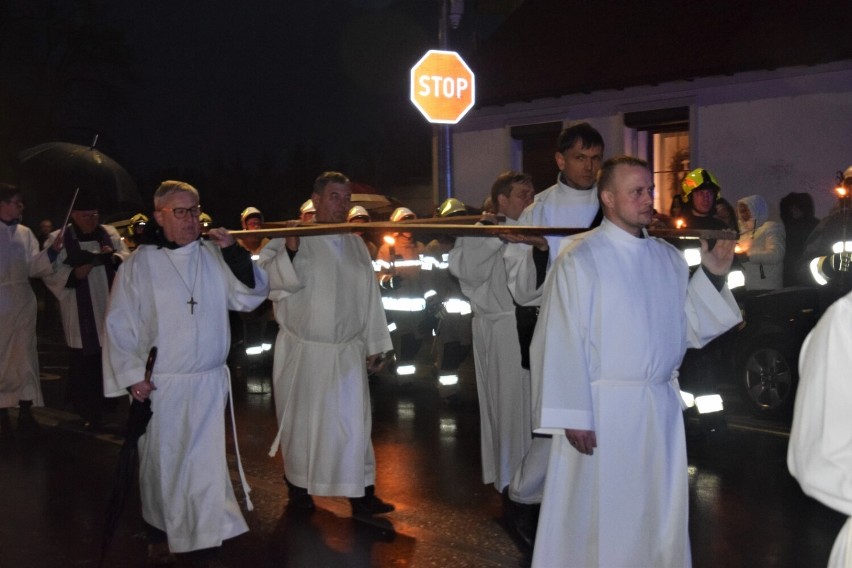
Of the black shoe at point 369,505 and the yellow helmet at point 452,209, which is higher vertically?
the yellow helmet at point 452,209

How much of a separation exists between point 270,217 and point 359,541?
32.2m

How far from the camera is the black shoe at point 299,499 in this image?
7.27m

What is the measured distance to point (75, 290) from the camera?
33.8ft

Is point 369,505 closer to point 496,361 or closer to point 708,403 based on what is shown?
point 496,361

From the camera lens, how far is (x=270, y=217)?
38125 mm

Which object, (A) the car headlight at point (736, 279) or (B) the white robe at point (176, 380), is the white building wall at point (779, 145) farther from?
(B) the white robe at point (176, 380)

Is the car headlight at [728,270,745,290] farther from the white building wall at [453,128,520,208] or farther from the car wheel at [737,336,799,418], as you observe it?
the white building wall at [453,128,520,208]

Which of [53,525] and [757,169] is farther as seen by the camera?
[757,169]

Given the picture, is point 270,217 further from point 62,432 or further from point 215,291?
point 215,291

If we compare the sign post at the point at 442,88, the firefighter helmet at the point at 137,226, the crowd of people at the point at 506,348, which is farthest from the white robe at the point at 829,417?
the sign post at the point at 442,88

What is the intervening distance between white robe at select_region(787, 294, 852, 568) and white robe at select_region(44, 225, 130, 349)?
27.2 ft

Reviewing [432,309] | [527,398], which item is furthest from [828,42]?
[527,398]

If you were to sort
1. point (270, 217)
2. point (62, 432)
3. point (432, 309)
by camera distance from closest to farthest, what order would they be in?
point (62, 432) < point (432, 309) < point (270, 217)

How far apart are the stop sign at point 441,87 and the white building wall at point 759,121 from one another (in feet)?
13.8
